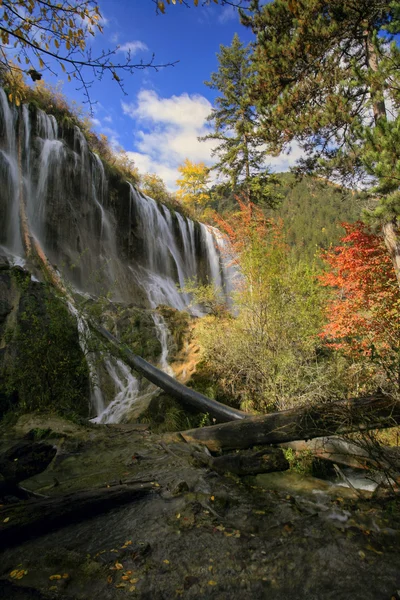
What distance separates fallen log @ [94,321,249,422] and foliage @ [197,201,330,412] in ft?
3.47

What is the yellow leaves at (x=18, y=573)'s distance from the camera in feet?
6.51

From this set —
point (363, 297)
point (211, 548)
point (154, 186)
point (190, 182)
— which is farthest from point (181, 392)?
point (190, 182)

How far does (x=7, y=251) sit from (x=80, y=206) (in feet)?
18.0

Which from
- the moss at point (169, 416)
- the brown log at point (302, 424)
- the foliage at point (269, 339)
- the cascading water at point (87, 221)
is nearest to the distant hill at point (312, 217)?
the cascading water at point (87, 221)

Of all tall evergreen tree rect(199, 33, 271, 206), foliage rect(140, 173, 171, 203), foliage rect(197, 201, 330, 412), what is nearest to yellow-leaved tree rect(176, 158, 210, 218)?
foliage rect(140, 173, 171, 203)

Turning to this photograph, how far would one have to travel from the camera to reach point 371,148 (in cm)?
558

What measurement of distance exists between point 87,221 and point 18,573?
17.0 m

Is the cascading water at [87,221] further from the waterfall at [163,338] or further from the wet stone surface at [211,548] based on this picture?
the wet stone surface at [211,548]

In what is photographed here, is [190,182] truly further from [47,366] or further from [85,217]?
[47,366]

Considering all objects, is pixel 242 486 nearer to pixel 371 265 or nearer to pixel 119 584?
pixel 119 584

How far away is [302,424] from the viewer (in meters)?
3.88

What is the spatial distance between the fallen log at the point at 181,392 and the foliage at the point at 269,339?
41.6 inches

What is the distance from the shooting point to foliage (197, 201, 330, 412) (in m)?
6.65

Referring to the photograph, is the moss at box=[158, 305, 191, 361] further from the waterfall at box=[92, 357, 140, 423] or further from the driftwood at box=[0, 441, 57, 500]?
the driftwood at box=[0, 441, 57, 500]
